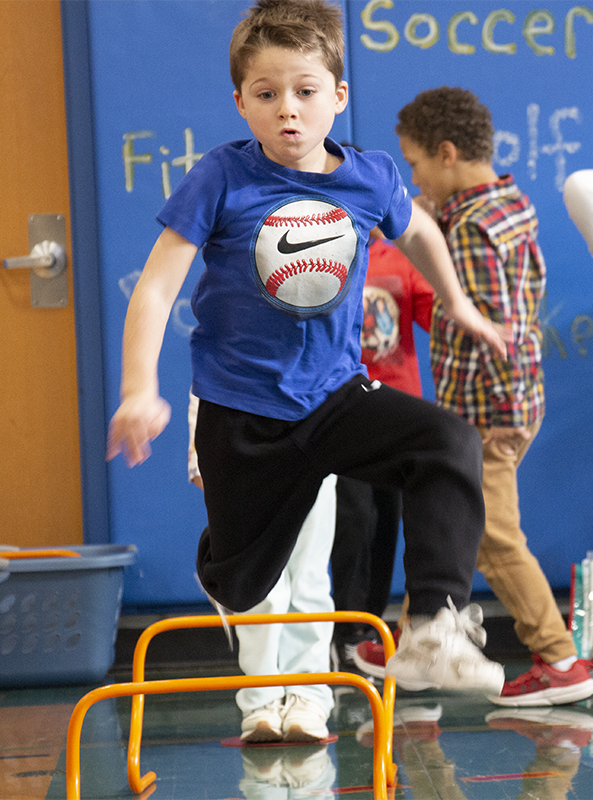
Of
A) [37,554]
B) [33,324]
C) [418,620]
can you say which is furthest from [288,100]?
[33,324]

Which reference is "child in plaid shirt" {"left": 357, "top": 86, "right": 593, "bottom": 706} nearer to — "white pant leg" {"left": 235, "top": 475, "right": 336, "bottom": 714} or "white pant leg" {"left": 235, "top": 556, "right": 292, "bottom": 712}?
"white pant leg" {"left": 235, "top": 475, "right": 336, "bottom": 714}

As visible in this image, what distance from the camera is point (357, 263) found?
4.16 feet

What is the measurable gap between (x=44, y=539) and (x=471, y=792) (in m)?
1.79

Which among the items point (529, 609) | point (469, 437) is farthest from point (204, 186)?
point (529, 609)

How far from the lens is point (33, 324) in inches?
114

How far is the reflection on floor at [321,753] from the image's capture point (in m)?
1.62

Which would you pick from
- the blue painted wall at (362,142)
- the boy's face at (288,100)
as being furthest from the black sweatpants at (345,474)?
the blue painted wall at (362,142)

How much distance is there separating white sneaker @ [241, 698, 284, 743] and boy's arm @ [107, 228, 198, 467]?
0.98 metres

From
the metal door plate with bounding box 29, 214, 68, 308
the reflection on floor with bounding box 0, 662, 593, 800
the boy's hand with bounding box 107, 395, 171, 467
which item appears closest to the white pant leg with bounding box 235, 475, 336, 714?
the reflection on floor with bounding box 0, 662, 593, 800

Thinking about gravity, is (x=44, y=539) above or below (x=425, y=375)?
below

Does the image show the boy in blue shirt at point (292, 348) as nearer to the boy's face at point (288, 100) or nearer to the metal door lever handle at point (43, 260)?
the boy's face at point (288, 100)

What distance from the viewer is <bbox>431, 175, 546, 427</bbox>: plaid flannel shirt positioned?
2.10 meters

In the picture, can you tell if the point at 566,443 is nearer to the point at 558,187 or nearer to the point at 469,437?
the point at 558,187

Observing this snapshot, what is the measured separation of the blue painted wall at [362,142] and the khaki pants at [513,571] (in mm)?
473
